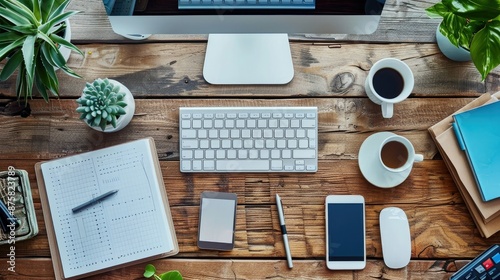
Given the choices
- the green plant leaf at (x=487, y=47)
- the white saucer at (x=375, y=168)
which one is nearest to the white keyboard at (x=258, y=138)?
the white saucer at (x=375, y=168)

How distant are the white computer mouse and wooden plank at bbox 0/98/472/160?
0.15m

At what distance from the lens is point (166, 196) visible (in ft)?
3.45

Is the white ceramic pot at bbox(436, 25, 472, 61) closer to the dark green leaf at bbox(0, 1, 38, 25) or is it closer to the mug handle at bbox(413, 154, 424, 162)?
the mug handle at bbox(413, 154, 424, 162)

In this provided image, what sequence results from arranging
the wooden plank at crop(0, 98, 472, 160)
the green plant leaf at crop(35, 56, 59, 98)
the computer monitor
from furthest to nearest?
1. the wooden plank at crop(0, 98, 472, 160)
2. the green plant leaf at crop(35, 56, 59, 98)
3. the computer monitor

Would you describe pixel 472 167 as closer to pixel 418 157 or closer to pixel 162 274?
pixel 418 157

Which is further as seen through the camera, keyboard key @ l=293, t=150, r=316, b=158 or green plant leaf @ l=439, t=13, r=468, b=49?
keyboard key @ l=293, t=150, r=316, b=158

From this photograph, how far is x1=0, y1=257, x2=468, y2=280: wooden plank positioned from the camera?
3.39ft

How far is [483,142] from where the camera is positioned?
3.34 feet

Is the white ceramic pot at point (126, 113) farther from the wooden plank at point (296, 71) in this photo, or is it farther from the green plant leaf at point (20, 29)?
the green plant leaf at point (20, 29)

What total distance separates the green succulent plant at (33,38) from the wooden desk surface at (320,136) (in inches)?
5.0

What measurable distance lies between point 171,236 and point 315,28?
0.50 m

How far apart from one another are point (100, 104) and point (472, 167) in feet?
2.43

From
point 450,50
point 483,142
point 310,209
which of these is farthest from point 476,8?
point 310,209

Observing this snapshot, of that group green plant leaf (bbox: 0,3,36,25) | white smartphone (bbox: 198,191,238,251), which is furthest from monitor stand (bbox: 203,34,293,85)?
green plant leaf (bbox: 0,3,36,25)
